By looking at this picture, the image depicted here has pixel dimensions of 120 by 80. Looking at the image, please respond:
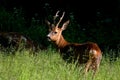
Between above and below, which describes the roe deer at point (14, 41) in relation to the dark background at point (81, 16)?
above

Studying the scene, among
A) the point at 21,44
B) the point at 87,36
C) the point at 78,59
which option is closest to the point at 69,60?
the point at 78,59

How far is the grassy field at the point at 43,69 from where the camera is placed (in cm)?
765

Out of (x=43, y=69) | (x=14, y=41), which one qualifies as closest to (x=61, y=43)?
(x=14, y=41)

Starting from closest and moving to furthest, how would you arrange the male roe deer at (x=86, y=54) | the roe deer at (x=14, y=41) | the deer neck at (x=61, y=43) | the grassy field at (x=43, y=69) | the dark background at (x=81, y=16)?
the grassy field at (x=43, y=69) → the male roe deer at (x=86, y=54) → the deer neck at (x=61, y=43) → the roe deer at (x=14, y=41) → the dark background at (x=81, y=16)

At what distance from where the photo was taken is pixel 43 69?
8.27 m

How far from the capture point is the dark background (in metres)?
14.1

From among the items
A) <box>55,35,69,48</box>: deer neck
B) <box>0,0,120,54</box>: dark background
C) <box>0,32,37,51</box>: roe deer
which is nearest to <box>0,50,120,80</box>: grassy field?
<box>55,35,69,48</box>: deer neck

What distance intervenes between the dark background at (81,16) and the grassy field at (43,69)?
418 centimetres

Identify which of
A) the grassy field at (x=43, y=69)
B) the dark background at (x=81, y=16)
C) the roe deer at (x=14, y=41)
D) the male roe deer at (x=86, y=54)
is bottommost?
the dark background at (x=81, y=16)

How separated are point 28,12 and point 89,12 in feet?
5.58

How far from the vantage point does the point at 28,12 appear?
53.2ft

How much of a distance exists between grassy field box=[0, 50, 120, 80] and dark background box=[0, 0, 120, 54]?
13.7 ft

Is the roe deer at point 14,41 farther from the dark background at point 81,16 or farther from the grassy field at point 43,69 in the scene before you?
the grassy field at point 43,69

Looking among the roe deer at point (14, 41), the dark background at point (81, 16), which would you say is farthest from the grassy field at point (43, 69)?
the dark background at point (81, 16)
